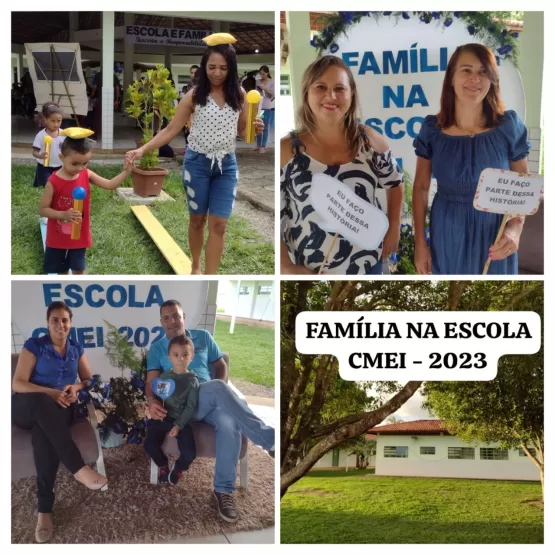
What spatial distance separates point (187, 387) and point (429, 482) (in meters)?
1.17

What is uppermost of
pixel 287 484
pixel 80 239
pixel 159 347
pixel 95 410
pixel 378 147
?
pixel 378 147

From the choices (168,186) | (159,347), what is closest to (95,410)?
(159,347)

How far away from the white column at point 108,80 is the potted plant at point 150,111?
3.5 inches

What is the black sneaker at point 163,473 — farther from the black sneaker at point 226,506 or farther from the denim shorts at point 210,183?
the denim shorts at point 210,183

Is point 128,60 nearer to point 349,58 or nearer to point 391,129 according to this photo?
point 349,58

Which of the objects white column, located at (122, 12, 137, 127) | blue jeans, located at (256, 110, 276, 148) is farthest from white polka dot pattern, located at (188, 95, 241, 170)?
white column, located at (122, 12, 137, 127)

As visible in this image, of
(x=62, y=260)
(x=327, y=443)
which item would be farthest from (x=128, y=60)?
(x=327, y=443)

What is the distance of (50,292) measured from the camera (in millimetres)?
3986

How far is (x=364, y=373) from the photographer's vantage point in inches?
159

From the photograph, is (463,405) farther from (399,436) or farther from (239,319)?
(239,319)

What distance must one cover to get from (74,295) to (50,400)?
0.46 m

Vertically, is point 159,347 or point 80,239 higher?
point 80,239

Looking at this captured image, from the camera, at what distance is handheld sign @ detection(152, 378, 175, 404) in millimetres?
3998

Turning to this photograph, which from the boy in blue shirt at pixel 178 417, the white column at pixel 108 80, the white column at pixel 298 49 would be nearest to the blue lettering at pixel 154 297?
the boy in blue shirt at pixel 178 417
